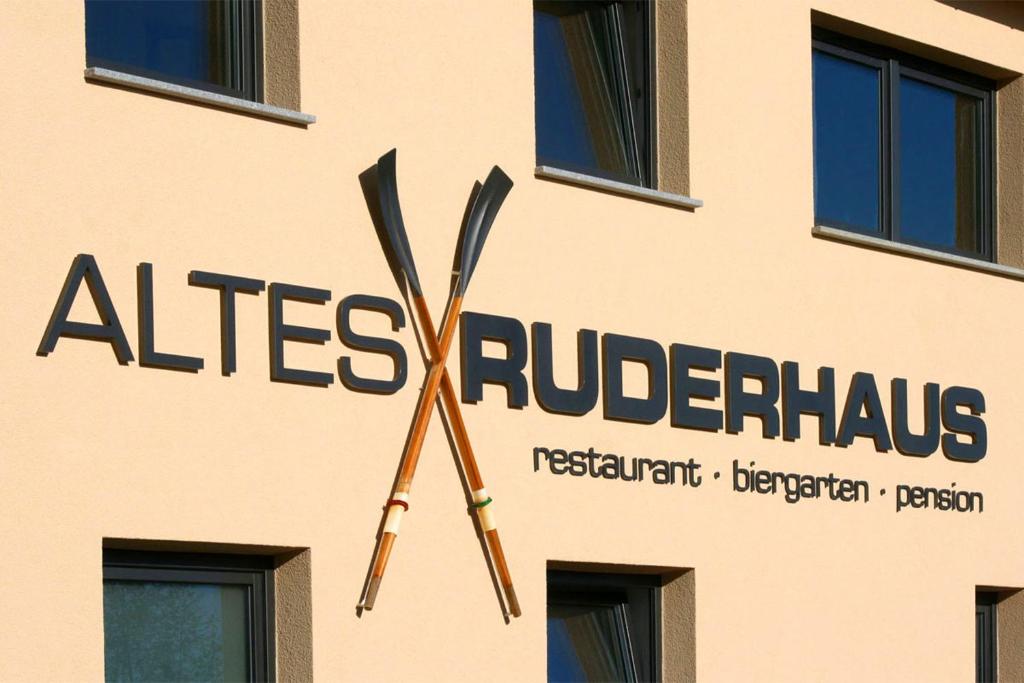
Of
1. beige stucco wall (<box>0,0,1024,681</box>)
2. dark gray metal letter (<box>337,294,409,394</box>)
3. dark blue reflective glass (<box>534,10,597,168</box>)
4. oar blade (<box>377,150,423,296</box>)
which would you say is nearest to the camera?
beige stucco wall (<box>0,0,1024,681</box>)

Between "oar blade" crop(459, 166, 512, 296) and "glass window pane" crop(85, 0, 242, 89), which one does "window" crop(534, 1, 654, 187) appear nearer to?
"oar blade" crop(459, 166, 512, 296)

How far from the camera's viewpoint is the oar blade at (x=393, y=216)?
9.65 metres

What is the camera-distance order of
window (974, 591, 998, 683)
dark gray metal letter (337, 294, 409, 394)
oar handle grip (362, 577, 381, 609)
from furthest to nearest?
1. window (974, 591, 998, 683)
2. dark gray metal letter (337, 294, 409, 394)
3. oar handle grip (362, 577, 381, 609)

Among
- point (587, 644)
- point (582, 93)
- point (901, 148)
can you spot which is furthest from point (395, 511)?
point (901, 148)

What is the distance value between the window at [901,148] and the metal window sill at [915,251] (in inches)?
10.7

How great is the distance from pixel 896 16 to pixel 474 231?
412 cm

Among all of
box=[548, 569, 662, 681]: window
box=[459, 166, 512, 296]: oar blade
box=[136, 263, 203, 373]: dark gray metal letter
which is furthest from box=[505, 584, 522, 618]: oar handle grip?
box=[136, 263, 203, 373]: dark gray metal letter

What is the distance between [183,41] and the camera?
31.3 feet

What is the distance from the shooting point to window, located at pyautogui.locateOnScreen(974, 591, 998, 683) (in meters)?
12.9

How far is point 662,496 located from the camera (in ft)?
35.4

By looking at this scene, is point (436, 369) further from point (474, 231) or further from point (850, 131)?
point (850, 131)

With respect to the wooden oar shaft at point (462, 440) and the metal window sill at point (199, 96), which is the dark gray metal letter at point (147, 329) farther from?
the wooden oar shaft at point (462, 440)

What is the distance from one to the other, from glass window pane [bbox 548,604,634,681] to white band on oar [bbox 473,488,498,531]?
1.07 metres

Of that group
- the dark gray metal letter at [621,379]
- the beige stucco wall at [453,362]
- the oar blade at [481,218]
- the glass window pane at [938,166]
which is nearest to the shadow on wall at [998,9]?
the beige stucco wall at [453,362]
